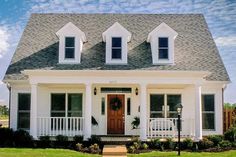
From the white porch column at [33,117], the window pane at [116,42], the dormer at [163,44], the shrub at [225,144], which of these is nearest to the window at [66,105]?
the white porch column at [33,117]

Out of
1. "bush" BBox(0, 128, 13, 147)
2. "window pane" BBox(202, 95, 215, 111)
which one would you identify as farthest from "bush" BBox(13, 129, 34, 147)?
"window pane" BBox(202, 95, 215, 111)

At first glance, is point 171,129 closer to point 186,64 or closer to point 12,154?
point 186,64

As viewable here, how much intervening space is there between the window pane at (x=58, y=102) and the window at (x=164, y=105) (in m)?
5.31

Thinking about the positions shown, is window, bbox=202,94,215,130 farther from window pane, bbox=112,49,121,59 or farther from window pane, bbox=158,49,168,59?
window pane, bbox=112,49,121,59

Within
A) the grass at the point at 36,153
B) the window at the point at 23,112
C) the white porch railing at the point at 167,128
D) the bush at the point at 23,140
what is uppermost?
the window at the point at 23,112

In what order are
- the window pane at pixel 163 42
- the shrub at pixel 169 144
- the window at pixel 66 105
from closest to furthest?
the shrub at pixel 169 144
the window pane at pixel 163 42
the window at pixel 66 105

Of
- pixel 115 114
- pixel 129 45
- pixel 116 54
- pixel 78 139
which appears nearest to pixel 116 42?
pixel 116 54

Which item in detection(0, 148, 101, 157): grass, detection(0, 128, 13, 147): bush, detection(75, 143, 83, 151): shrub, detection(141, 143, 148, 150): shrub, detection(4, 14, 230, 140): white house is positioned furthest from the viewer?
detection(4, 14, 230, 140): white house

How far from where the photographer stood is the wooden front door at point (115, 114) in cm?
2395

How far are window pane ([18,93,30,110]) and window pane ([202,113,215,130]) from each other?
33.9ft

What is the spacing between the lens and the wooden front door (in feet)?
78.6

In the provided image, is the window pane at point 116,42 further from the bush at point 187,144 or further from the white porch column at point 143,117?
the bush at point 187,144

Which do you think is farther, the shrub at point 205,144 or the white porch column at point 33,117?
the white porch column at point 33,117

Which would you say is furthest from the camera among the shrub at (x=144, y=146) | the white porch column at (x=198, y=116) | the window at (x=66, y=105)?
the window at (x=66, y=105)
